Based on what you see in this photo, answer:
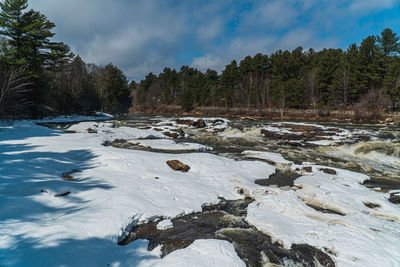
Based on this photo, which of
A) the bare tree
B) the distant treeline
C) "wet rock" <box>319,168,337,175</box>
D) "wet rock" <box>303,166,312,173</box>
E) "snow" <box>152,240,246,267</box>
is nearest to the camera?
Answer: "snow" <box>152,240,246,267</box>

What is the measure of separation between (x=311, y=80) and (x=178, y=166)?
54.1 m

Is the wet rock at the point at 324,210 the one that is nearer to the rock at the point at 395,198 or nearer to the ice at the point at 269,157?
the rock at the point at 395,198

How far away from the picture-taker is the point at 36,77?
86.3ft

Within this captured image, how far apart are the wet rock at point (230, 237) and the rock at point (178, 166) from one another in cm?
348

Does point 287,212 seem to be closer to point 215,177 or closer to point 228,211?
point 228,211

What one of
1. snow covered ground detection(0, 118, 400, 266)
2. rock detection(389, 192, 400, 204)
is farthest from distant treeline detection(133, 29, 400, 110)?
snow covered ground detection(0, 118, 400, 266)

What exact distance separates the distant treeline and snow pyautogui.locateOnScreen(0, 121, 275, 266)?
44.3 metres

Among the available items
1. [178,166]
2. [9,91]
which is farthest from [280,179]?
[9,91]

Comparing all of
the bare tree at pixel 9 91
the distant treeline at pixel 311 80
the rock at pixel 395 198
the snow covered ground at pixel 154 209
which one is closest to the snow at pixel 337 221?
the snow covered ground at pixel 154 209

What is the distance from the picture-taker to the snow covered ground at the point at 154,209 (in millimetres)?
3572

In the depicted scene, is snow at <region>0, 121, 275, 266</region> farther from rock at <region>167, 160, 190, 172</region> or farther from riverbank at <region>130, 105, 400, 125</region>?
riverbank at <region>130, 105, 400, 125</region>

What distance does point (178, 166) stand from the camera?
30.2ft

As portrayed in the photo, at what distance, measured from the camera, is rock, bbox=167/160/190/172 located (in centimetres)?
910

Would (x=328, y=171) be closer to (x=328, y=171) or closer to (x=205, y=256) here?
(x=328, y=171)
